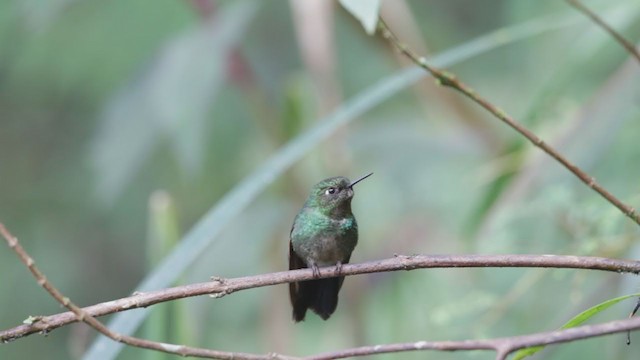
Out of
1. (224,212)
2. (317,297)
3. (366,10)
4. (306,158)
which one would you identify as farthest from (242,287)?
(306,158)

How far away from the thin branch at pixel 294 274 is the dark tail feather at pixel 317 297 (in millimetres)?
1013

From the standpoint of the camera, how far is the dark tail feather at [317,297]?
9.43 ft

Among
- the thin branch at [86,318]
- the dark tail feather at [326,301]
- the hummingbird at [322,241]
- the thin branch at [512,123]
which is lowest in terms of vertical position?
the thin branch at [86,318]

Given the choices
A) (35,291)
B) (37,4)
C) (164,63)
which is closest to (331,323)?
(35,291)

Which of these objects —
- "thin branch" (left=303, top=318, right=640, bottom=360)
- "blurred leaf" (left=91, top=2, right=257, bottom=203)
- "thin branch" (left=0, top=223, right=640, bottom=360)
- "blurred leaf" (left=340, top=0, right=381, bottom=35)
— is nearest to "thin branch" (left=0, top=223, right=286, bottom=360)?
"thin branch" (left=0, top=223, right=640, bottom=360)

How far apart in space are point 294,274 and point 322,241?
104 cm

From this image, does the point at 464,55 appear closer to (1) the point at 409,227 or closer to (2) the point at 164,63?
(2) the point at 164,63

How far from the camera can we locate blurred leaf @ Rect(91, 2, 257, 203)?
4.08 metres

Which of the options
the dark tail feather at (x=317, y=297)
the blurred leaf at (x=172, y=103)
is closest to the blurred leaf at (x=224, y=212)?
the dark tail feather at (x=317, y=297)

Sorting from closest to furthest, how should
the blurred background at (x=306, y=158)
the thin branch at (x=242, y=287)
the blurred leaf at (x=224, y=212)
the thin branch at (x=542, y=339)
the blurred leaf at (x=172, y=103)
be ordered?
the thin branch at (x=542, y=339), the thin branch at (x=242, y=287), the blurred leaf at (x=224, y=212), the blurred background at (x=306, y=158), the blurred leaf at (x=172, y=103)

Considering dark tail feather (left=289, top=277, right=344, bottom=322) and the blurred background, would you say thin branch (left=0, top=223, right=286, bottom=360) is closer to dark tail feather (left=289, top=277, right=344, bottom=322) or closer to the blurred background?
the blurred background

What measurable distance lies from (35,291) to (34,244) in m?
0.28

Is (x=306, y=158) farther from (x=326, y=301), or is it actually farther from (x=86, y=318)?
(x=86, y=318)

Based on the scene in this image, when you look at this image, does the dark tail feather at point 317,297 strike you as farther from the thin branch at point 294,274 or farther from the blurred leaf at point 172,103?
the blurred leaf at point 172,103
